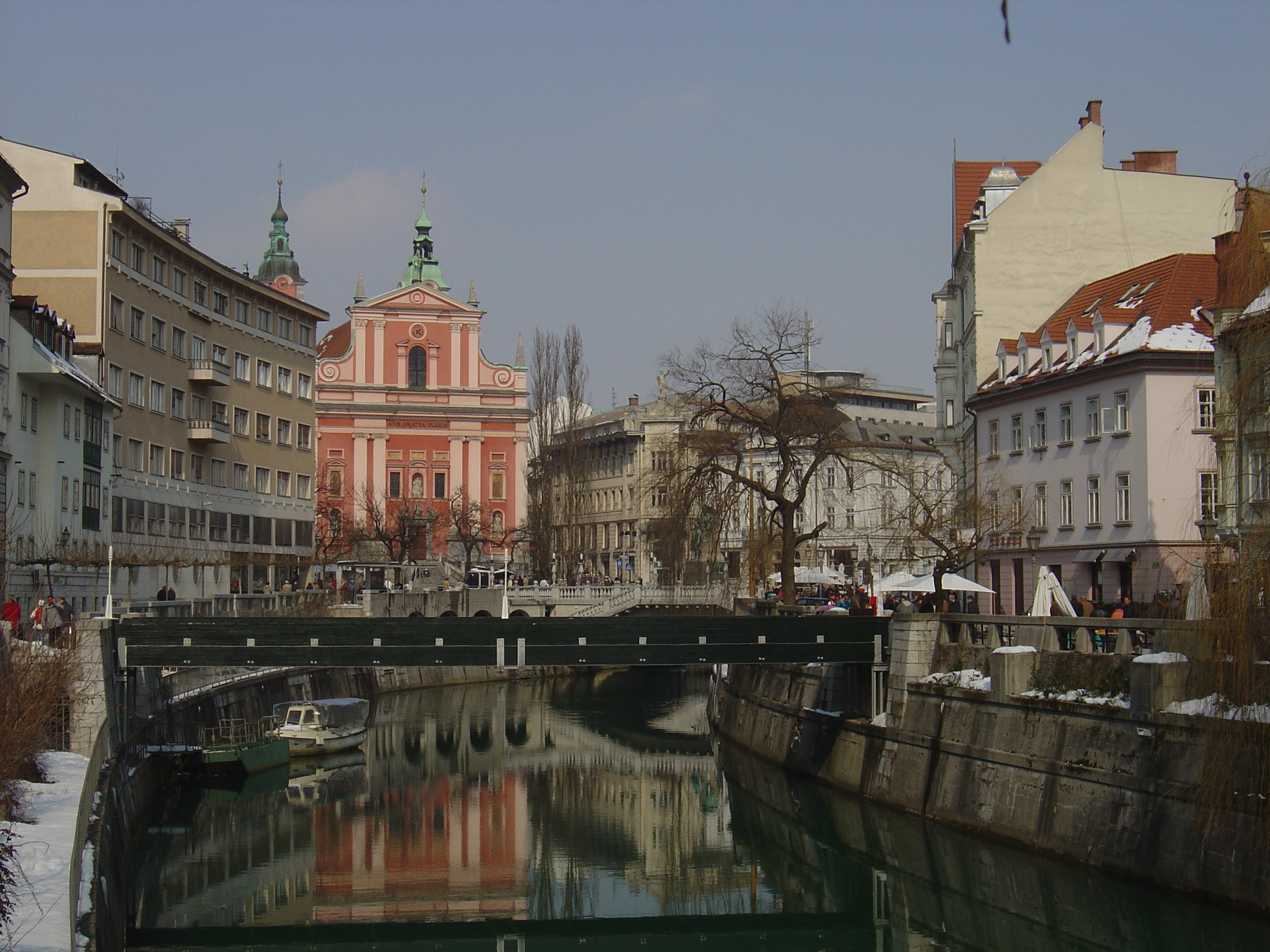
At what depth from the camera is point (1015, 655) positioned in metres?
30.4

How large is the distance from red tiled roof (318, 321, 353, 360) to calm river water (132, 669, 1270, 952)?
8333 centimetres

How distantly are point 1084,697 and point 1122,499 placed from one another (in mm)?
20454

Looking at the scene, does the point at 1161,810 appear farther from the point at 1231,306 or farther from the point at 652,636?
the point at 652,636

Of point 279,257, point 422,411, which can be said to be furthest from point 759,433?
point 279,257

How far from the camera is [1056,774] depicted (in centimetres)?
2842

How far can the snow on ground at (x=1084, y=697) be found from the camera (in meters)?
27.0

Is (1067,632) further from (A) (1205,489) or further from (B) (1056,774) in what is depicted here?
(A) (1205,489)

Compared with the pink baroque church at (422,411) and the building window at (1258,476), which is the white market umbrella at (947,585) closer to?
the building window at (1258,476)

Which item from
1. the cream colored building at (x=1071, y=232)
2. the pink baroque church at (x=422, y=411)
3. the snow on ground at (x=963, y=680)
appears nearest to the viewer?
the snow on ground at (x=963, y=680)

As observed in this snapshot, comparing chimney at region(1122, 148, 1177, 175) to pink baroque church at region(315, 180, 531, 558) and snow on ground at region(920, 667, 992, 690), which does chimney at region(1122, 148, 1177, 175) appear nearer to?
snow on ground at region(920, 667, 992, 690)

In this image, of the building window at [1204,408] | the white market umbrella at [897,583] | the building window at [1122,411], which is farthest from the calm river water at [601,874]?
the building window at [1204,408]

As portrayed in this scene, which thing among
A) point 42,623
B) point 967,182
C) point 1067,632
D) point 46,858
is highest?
point 967,182

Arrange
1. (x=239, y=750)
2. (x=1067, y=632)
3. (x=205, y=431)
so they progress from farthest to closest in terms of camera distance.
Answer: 1. (x=205, y=431)
2. (x=239, y=750)
3. (x=1067, y=632)

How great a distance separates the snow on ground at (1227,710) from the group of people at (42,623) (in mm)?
20089
